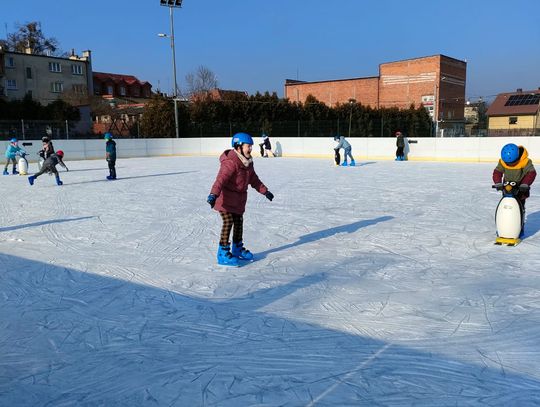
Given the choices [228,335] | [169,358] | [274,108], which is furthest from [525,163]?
[274,108]

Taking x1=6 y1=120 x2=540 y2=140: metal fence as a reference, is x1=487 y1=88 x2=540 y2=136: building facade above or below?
above

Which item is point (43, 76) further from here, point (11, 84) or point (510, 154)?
point (510, 154)

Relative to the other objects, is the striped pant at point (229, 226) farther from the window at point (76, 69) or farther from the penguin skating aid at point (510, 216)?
the window at point (76, 69)

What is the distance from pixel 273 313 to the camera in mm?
3506

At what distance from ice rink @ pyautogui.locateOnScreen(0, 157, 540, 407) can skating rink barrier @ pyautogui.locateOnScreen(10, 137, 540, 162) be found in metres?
11.8

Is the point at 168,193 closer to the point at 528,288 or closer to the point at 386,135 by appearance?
the point at 528,288

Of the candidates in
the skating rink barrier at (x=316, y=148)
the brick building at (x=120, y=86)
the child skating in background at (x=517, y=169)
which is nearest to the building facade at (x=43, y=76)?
the brick building at (x=120, y=86)

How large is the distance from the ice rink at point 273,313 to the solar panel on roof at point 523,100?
126ft

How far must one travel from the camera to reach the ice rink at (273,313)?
2.50 m

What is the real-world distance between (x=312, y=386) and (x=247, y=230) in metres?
4.03

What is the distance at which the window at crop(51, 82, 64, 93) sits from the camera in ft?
141

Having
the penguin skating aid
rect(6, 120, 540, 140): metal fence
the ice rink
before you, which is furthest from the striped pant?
rect(6, 120, 540, 140): metal fence

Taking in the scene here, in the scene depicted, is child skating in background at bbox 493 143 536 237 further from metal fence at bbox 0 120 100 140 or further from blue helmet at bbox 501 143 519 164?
metal fence at bbox 0 120 100 140

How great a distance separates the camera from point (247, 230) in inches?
254
